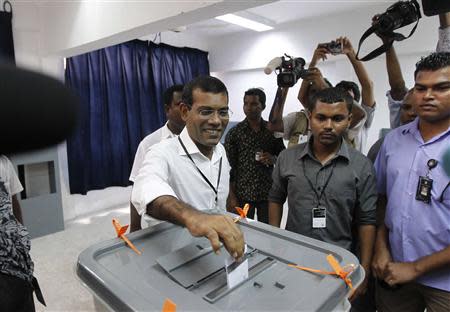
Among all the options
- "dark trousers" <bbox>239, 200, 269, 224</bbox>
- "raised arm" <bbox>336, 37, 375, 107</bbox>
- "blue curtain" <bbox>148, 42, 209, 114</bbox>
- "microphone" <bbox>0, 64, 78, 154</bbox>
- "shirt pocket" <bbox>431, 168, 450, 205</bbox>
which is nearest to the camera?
"microphone" <bbox>0, 64, 78, 154</bbox>

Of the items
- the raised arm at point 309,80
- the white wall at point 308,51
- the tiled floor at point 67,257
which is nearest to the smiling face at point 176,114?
the raised arm at point 309,80

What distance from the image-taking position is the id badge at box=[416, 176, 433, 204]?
1.02 metres

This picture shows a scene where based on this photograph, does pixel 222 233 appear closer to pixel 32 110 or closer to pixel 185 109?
pixel 32 110

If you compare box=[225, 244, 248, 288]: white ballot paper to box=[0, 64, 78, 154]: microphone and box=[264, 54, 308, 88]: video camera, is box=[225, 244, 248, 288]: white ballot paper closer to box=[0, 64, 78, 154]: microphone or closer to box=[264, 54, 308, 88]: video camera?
box=[0, 64, 78, 154]: microphone

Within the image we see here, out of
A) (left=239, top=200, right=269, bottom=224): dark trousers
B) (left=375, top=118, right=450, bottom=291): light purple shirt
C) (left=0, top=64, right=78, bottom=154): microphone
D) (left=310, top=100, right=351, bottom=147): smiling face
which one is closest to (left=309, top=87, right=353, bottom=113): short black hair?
(left=310, top=100, right=351, bottom=147): smiling face

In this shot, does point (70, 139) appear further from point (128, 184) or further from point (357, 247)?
point (128, 184)

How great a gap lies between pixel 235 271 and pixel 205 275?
7 cm

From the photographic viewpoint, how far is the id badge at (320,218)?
3.93 feet

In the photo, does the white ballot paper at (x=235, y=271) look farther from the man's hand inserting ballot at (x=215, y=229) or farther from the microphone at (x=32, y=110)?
the microphone at (x=32, y=110)

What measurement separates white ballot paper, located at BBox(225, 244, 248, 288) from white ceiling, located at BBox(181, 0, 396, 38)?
11.7 ft

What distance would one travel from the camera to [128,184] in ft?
13.9

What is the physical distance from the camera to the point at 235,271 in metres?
0.63

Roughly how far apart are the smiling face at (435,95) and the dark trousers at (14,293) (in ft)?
4.92

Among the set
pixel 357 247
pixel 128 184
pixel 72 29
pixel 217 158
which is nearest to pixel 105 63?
pixel 72 29
